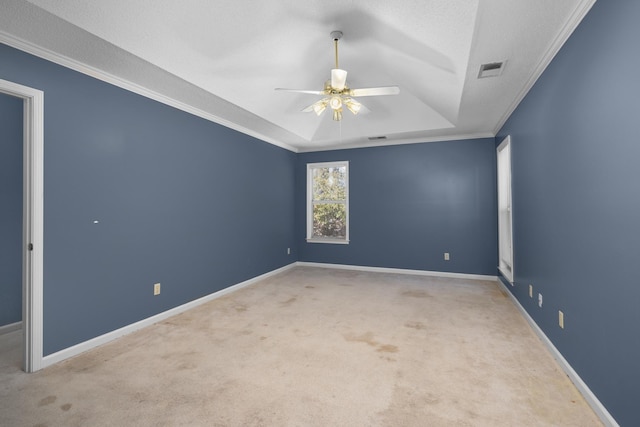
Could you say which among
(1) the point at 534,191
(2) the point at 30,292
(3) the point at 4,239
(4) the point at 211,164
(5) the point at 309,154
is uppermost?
(5) the point at 309,154

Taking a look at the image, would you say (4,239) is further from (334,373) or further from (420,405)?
(420,405)

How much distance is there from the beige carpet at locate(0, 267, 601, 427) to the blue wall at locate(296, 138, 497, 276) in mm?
1823

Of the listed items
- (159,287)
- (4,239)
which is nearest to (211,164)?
(159,287)

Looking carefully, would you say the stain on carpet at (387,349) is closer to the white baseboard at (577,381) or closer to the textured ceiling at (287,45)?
the white baseboard at (577,381)

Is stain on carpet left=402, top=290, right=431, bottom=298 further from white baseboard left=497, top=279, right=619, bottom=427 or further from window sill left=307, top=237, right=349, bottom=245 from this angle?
window sill left=307, top=237, right=349, bottom=245

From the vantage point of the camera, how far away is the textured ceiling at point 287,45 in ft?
6.71

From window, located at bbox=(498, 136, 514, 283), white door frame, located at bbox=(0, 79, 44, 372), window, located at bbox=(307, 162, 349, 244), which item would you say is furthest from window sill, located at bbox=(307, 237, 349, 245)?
white door frame, located at bbox=(0, 79, 44, 372)

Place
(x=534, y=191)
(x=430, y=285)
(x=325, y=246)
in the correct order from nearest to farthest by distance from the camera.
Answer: (x=534, y=191) → (x=430, y=285) → (x=325, y=246)

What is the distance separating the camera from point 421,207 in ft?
18.1

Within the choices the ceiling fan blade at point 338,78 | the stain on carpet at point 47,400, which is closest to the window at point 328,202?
the ceiling fan blade at point 338,78

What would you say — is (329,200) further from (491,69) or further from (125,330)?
(125,330)

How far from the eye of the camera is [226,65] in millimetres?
3055

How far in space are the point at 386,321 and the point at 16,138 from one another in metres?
4.23

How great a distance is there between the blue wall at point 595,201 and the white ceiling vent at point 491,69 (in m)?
0.36
